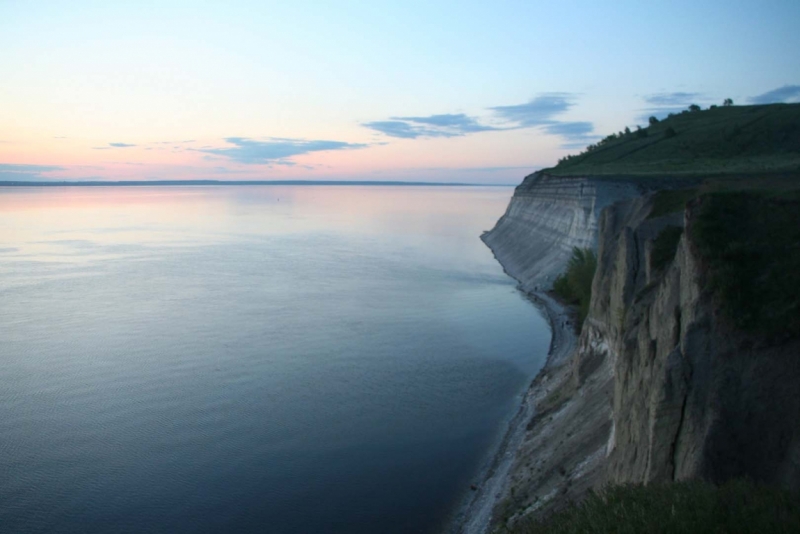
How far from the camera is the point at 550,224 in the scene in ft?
181

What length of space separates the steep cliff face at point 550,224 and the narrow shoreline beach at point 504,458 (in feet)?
44.8

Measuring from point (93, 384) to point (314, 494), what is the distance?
12.4 m

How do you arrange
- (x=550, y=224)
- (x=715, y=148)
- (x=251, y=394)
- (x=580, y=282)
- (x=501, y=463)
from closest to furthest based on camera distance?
(x=501, y=463) → (x=251, y=394) → (x=580, y=282) → (x=550, y=224) → (x=715, y=148)

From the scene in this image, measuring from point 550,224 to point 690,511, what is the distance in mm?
49817

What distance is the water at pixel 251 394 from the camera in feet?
52.9

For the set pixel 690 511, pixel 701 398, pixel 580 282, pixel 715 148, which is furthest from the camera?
pixel 715 148

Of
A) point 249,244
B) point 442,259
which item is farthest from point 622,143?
point 249,244

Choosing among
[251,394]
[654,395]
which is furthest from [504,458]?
[251,394]

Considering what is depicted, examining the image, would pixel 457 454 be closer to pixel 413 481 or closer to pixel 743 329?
pixel 413 481

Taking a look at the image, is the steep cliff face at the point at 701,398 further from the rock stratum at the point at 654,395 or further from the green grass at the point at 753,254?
the green grass at the point at 753,254

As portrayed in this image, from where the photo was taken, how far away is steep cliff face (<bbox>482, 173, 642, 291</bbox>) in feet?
141

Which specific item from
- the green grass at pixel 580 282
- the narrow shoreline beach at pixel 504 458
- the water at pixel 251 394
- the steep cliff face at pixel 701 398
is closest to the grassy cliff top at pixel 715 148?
the green grass at pixel 580 282

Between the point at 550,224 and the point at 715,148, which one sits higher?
the point at 715,148

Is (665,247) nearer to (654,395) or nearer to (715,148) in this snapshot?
(654,395)
